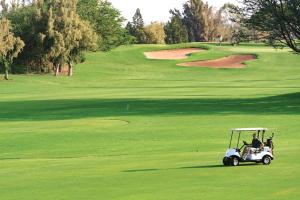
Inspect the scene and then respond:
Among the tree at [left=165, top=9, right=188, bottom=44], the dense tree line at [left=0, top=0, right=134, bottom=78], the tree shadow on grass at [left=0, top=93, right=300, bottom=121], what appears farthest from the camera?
the tree at [left=165, top=9, right=188, bottom=44]

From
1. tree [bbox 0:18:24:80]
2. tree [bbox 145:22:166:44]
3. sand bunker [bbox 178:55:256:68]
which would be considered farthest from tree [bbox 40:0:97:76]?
tree [bbox 145:22:166:44]

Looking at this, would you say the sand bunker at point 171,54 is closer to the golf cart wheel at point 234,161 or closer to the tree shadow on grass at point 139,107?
the tree shadow on grass at point 139,107

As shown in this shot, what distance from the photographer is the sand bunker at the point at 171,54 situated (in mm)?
125438

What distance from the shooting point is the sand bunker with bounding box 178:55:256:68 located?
114938 mm

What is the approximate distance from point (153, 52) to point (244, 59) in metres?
18.0

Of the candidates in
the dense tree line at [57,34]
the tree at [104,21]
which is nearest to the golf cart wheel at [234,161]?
the dense tree line at [57,34]

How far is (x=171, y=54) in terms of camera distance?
128m

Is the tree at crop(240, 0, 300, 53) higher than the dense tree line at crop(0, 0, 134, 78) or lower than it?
higher

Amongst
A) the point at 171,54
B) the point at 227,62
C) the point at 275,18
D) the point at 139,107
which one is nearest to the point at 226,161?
the point at 139,107

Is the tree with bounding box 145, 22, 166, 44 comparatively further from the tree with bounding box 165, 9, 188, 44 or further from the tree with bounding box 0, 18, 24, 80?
the tree with bounding box 0, 18, 24, 80

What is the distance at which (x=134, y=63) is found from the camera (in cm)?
12038

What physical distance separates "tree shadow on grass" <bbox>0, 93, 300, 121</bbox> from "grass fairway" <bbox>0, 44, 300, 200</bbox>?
0.07m

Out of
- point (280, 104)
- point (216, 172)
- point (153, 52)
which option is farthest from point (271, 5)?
point (153, 52)

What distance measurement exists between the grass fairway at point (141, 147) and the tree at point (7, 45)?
1577cm
